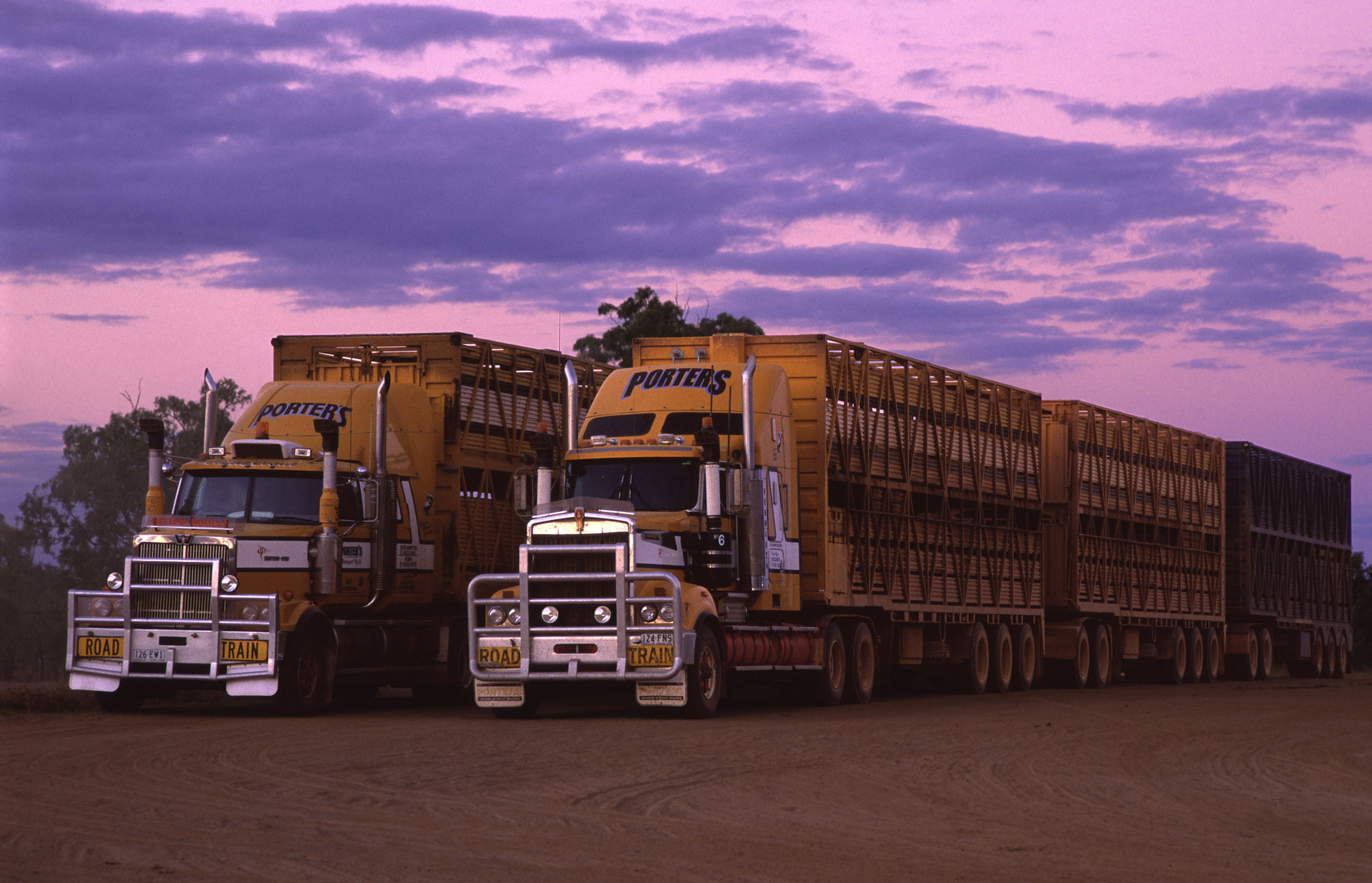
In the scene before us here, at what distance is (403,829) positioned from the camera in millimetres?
11195

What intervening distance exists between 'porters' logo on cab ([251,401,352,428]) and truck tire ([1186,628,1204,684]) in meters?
21.9

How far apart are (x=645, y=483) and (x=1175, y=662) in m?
19.8

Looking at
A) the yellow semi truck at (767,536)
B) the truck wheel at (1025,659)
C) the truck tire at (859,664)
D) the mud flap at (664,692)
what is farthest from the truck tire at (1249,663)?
the mud flap at (664,692)

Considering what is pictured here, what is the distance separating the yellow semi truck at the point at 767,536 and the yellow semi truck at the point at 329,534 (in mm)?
1595

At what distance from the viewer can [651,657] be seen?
19.8 m

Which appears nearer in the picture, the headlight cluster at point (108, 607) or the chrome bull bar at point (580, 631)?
the chrome bull bar at point (580, 631)

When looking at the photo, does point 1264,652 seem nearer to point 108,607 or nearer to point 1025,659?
point 1025,659

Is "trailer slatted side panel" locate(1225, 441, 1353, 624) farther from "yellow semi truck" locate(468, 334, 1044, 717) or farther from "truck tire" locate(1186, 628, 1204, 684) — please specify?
"yellow semi truck" locate(468, 334, 1044, 717)

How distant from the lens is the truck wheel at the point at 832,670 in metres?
24.3

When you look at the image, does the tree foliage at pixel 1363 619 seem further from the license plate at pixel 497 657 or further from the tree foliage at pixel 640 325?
the license plate at pixel 497 657

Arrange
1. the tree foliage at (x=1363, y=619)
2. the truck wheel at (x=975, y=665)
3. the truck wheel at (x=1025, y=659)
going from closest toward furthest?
the truck wheel at (x=975, y=665) → the truck wheel at (x=1025, y=659) → the tree foliage at (x=1363, y=619)

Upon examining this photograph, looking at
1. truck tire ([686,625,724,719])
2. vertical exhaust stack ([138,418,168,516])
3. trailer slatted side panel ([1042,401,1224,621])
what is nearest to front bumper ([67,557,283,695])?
vertical exhaust stack ([138,418,168,516])

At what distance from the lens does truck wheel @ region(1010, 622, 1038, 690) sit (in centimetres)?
3080

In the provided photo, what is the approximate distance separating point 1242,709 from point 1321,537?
78.3 feet
